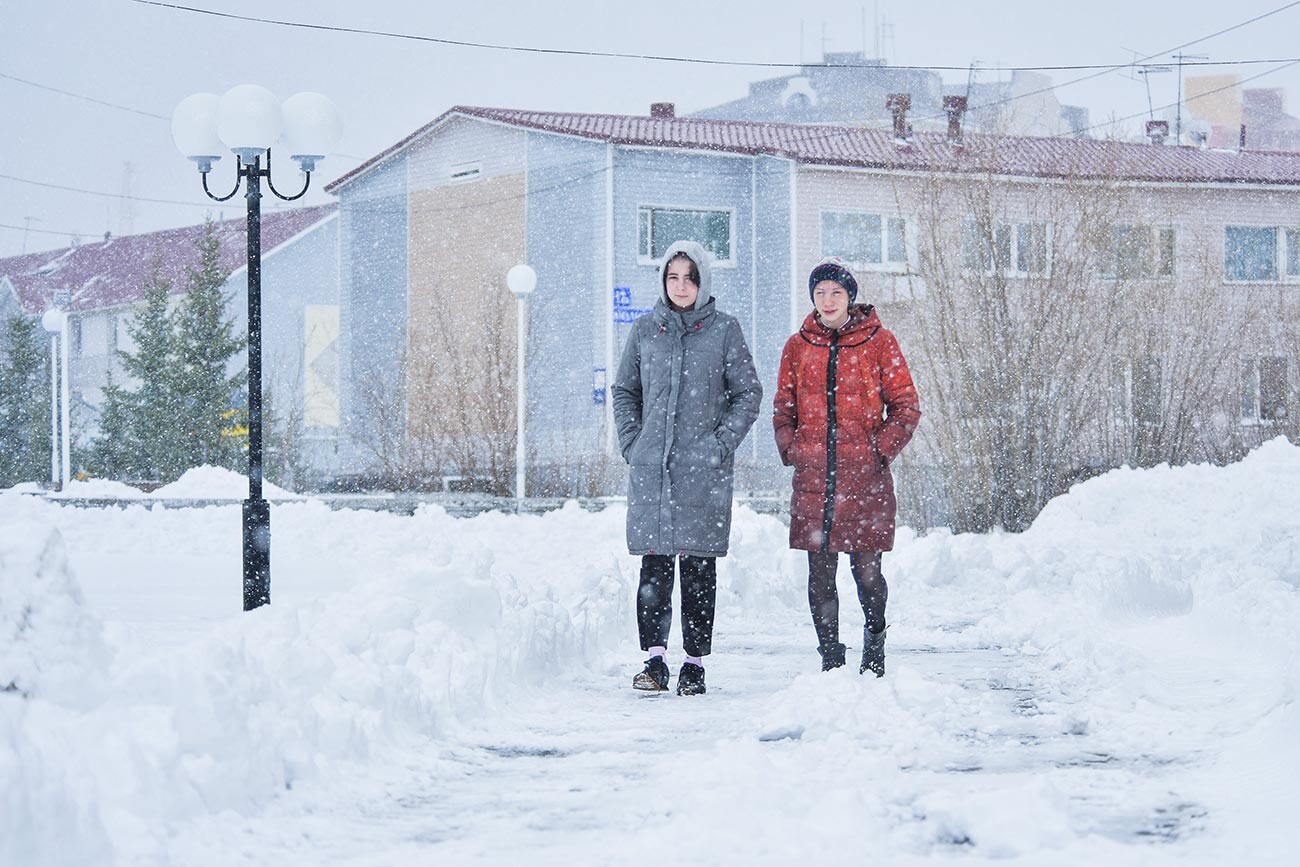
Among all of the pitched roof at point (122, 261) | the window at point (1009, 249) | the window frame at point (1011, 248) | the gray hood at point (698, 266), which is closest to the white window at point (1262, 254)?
the window frame at point (1011, 248)

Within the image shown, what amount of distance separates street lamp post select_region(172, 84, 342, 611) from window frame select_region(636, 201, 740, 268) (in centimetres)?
2155

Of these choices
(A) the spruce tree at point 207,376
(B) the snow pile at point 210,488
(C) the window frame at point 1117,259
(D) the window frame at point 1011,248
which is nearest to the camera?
(D) the window frame at point 1011,248

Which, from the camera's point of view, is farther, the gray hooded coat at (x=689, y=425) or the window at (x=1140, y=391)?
the window at (x=1140, y=391)

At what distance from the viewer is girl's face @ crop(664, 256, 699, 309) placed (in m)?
6.91

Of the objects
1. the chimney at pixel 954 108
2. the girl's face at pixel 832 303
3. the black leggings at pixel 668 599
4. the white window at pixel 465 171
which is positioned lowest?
the black leggings at pixel 668 599

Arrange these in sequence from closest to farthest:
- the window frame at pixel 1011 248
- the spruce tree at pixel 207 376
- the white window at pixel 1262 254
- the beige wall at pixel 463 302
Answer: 1. the window frame at pixel 1011 248
2. the beige wall at pixel 463 302
3. the spruce tree at pixel 207 376
4. the white window at pixel 1262 254

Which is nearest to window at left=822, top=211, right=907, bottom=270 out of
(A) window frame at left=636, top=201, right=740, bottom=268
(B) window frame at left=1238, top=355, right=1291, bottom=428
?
(A) window frame at left=636, top=201, right=740, bottom=268

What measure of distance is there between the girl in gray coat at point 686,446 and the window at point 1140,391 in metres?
12.1

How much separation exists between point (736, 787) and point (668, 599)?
2854 mm

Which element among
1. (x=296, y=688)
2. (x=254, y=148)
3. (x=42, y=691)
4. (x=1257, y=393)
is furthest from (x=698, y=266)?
(x=1257, y=393)

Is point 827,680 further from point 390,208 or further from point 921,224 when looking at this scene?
point 390,208

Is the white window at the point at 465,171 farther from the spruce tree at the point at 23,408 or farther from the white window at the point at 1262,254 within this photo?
the white window at the point at 1262,254

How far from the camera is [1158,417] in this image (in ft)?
61.7

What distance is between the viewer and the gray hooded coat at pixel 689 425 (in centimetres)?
690
